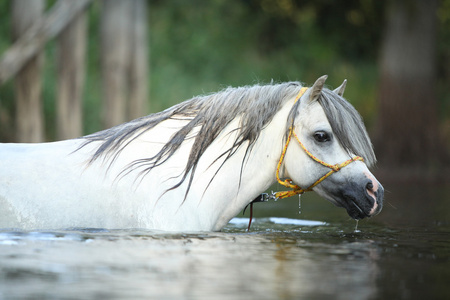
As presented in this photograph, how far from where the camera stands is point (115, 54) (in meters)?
12.6

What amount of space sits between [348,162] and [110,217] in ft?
5.13

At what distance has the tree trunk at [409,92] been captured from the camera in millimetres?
14227

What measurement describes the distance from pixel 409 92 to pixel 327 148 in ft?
30.4

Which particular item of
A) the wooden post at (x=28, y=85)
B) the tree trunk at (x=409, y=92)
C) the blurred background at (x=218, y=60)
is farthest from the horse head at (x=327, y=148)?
the tree trunk at (x=409, y=92)

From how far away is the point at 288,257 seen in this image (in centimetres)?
493

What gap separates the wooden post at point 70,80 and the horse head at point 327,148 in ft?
22.7

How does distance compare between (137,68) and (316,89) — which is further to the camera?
(137,68)

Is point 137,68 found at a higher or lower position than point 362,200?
higher

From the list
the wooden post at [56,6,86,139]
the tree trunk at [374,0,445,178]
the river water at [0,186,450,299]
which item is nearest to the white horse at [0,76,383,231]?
the river water at [0,186,450,299]

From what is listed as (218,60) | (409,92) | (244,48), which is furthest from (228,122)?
(244,48)

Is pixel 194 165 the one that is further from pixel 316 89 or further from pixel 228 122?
pixel 316 89

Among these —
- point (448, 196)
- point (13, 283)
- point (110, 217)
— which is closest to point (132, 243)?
point (110, 217)

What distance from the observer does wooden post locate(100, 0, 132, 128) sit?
1248 cm

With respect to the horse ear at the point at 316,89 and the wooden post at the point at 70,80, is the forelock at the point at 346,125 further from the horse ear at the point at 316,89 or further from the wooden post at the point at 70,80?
the wooden post at the point at 70,80
